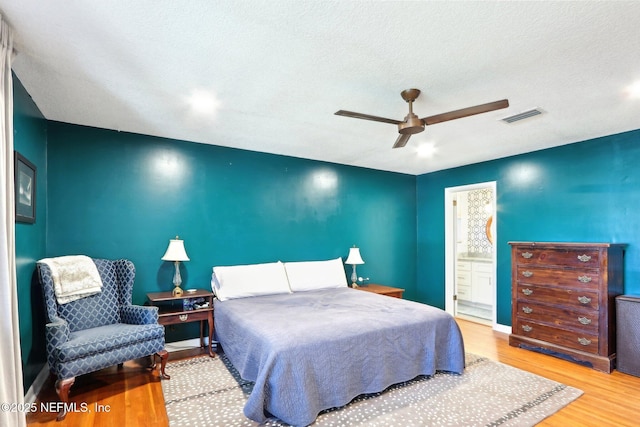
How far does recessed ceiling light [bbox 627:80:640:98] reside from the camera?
7.90ft

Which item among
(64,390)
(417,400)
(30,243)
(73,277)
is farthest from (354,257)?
(30,243)

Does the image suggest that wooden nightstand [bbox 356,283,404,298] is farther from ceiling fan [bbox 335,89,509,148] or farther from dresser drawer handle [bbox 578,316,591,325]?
ceiling fan [bbox 335,89,509,148]

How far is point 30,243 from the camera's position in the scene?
2.67m

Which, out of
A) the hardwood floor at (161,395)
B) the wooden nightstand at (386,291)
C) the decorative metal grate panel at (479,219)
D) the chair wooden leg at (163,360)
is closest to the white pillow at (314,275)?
the wooden nightstand at (386,291)

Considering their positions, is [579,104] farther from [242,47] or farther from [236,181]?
[236,181]

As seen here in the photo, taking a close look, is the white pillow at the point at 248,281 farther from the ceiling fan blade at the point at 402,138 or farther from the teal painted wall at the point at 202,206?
the ceiling fan blade at the point at 402,138

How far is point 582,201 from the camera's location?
12.7 ft

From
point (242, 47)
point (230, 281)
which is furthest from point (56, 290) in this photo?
point (242, 47)

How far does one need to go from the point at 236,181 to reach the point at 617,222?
439 centimetres

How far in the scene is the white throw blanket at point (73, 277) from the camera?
2.80 meters

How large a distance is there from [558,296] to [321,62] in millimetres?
3546

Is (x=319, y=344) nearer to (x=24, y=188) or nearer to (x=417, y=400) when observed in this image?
(x=417, y=400)

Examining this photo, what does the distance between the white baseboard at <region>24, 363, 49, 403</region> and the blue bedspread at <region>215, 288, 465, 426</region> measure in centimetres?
145

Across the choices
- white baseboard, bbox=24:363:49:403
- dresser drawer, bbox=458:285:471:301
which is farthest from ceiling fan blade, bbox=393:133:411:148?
dresser drawer, bbox=458:285:471:301
